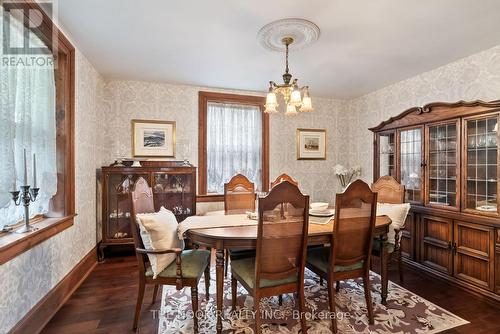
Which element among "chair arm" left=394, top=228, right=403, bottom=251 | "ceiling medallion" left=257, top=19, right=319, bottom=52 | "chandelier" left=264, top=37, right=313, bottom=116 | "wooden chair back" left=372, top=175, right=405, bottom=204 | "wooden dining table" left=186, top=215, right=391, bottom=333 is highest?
"ceiling medallion" left=257, top=19, right=319, bottom=52

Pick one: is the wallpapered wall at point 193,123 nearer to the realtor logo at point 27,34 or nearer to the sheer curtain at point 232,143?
the sheer curtain at point 232,143

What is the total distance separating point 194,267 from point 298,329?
0.93m

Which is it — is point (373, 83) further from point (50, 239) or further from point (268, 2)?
point (50, 239)

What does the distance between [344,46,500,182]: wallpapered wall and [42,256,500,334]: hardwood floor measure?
6.48 ft

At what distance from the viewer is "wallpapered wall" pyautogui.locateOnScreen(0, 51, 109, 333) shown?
172 centimetres

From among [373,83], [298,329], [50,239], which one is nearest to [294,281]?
[298,329]

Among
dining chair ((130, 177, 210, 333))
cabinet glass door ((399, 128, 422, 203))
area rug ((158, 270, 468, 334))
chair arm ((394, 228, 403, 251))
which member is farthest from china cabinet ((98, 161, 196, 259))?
cabinet glass door ((399, 128, 422, 203))

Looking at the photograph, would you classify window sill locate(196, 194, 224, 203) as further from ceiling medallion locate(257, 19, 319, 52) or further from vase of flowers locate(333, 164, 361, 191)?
ceiling medallion locate(257, 19, 319, 52)

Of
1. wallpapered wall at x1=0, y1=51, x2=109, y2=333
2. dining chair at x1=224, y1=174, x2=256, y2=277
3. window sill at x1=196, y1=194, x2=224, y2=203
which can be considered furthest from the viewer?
window sill at x1=196, y1=194, x2=224, y2=203

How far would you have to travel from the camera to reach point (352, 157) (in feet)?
15.7

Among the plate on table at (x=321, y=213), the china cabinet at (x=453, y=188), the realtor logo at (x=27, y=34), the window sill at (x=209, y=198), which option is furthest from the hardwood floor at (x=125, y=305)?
the realtor logo at (x=27, y=34)

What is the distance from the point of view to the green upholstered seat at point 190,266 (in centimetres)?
201

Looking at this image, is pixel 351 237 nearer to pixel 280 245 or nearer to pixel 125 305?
pixel 280 245

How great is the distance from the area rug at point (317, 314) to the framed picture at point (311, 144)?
2.42 metres
